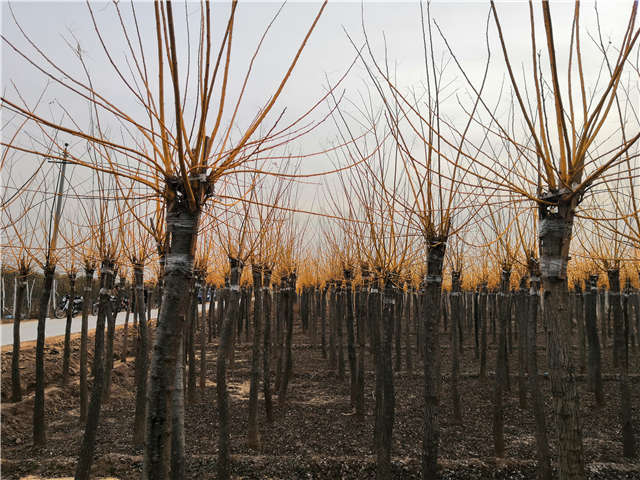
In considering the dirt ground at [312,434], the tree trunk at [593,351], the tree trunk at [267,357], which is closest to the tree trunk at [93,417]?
the dirt ground at [312,434]

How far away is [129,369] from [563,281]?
A: 11246 mm

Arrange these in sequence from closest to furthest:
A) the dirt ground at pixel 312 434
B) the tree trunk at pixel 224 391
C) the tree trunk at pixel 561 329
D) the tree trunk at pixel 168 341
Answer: the tree trunk at pixel 168 341 → the tree trunk at pixel 561 329 → the tree trunk at pixel 224 391 → the dirt ground at pixel 312 434

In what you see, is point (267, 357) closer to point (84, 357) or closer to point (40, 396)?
point (84, 357)

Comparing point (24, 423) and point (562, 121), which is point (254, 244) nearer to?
point (562, 121)

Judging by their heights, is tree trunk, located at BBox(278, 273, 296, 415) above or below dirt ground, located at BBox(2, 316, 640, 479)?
above

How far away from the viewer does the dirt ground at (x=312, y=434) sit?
509 centimetres

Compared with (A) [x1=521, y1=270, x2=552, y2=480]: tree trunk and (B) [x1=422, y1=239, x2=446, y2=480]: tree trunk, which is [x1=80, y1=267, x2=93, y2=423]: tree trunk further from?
(A) [x1=521, y1=270, x2=552, y2=480]: tree trunk

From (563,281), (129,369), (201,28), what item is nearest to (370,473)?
(563,281)

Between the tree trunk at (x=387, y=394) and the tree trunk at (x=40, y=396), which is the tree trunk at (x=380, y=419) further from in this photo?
the tree trunk at (x=40, y=396)

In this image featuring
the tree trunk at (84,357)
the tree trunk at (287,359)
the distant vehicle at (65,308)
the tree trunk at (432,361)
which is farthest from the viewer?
the distant vehicle at (65,308)

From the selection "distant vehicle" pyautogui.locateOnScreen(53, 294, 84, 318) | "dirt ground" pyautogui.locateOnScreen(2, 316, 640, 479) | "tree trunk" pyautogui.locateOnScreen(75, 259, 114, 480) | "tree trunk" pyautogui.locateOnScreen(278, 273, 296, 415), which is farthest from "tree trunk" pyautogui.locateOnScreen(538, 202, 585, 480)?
"distant vehicle" pyautogui.locateOnScreen(53, 294, 84, 318)

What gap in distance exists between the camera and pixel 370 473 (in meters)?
5.05

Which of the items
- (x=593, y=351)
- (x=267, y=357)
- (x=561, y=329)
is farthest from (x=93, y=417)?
(x=593, y=351)

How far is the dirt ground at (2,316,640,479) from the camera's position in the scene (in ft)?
16.7
